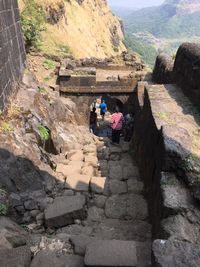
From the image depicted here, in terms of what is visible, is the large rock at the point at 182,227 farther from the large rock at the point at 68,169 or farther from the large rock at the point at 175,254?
the large rock at the point at 68,169

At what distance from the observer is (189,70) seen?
26.7ft

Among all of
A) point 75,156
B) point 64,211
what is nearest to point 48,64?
point 75,156

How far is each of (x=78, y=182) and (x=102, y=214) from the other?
1.19m

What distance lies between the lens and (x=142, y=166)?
28.0 ft

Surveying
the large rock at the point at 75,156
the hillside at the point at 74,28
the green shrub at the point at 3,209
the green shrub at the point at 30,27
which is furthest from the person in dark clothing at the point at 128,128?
the hillside at the point at 74,28

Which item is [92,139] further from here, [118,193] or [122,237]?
[122,237]

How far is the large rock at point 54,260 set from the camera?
4.30m

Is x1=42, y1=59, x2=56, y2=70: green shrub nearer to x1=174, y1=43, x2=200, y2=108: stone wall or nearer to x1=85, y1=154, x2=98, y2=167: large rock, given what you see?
x1=85, y1=154, x2=98, y2=167: large rock

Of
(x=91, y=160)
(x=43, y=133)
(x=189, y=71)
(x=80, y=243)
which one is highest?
(x=189, y=71)

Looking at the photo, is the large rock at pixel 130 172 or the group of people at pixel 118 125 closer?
the large rock at pixel 130 172

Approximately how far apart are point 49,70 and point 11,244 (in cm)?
1239

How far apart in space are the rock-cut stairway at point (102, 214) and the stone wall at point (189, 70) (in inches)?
92.1

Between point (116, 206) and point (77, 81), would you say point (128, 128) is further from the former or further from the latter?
point (116, 206)

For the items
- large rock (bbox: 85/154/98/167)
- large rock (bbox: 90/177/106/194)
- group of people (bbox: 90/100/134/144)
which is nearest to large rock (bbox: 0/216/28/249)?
large rock (bbox: 90/177/106/194)
